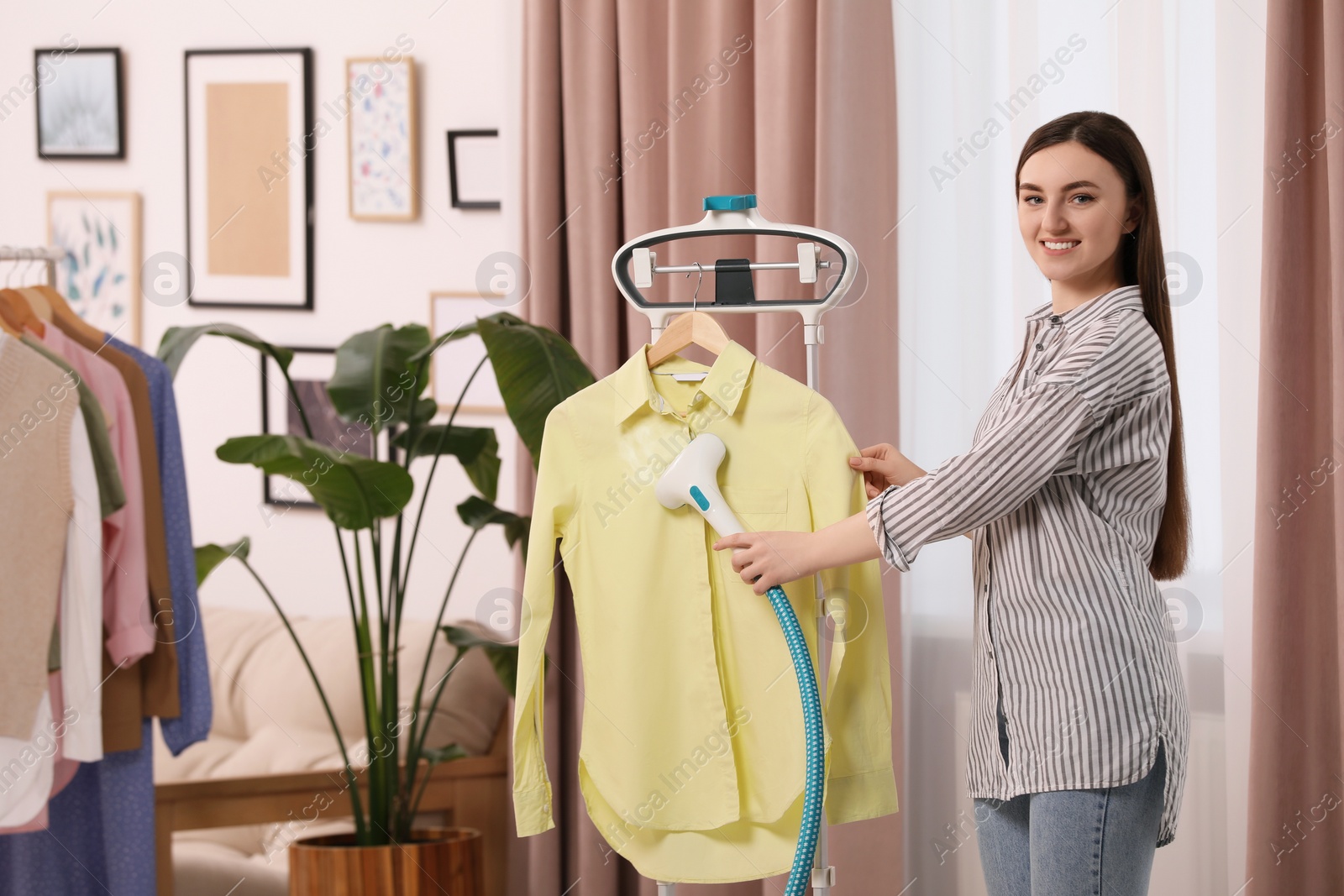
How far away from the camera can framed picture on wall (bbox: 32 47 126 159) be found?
296 cm

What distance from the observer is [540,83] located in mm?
2354

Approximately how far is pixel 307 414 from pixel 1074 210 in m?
2.21

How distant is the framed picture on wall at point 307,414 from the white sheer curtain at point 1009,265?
1.46 metres

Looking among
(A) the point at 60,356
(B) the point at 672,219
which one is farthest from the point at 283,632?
(B) the point at 672,219

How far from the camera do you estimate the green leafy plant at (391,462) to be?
1875mm

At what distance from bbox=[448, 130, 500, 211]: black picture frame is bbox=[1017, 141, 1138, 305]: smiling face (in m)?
1.78

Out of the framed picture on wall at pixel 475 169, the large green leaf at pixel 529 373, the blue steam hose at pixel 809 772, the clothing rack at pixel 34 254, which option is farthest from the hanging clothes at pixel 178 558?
the blue steam hose at pixel 809 772

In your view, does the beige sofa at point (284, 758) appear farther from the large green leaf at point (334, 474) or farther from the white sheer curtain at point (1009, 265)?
the white sheer curtain at point (1009, 265)

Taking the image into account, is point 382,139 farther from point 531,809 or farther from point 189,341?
→ point 531,809

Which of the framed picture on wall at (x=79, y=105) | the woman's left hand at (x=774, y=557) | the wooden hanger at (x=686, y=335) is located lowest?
the woman's left hand at (x=774, y=557)

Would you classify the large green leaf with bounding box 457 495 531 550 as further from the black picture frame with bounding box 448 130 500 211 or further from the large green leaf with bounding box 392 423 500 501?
the black picture frame with bounding box 448 130 500 211

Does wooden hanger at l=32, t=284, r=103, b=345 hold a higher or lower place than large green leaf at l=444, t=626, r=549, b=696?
higher

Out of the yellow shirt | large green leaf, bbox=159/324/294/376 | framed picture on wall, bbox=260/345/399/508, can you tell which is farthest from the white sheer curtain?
framed picture on wall, bbox=260/345/399/508

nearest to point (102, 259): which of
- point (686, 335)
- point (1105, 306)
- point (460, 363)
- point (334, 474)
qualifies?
point (460, 363)
